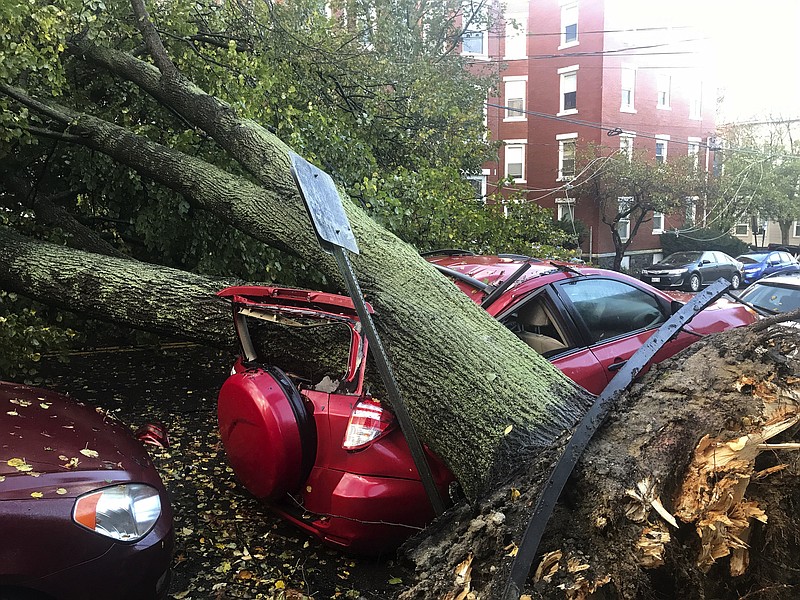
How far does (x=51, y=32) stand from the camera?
4.60 meters

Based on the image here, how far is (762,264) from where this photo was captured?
22406mm

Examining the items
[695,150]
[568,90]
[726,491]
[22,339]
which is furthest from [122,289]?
[695,150]

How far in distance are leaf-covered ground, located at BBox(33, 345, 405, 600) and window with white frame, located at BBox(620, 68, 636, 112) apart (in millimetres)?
23052

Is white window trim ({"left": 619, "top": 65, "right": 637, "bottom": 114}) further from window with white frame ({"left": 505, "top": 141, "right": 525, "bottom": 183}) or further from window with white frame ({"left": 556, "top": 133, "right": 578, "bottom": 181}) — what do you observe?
window with white frame ({"left": 505, "top": 141, "right": 525, "bottom": 183})

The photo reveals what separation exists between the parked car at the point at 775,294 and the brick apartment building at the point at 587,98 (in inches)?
656

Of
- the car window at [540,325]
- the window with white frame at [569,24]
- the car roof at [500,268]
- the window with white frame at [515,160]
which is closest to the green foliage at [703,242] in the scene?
the window with white frame at [515,160]

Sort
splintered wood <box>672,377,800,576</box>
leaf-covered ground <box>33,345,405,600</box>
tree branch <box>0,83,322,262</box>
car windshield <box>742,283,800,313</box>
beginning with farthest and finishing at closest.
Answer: car windshield <box>742,283,800,313</box> < tree branch <box>0,83,322,262</box> < leaf-covered ground <box>33,345,405,600</box> < splintered wood <box>672,377,800,576</box>

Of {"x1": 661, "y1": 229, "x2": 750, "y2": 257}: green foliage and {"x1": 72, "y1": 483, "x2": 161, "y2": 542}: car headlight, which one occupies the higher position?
{"x1": 72, "y1": 483, "x2": 161, "y2": 542}: car headlight

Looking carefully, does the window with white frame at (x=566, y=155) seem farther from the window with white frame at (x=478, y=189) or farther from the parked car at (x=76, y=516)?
the parked car at (x=76, y=516)

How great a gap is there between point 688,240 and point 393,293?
27.9 meters

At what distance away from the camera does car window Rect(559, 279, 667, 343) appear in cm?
427

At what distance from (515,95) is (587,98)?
340cm

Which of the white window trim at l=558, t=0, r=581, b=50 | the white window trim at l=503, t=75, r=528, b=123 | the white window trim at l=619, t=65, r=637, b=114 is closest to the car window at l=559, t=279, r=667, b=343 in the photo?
the white window trim at l=558, t=0, r=581, b=50

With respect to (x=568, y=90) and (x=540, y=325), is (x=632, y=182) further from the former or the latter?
(x=540, y=325)
